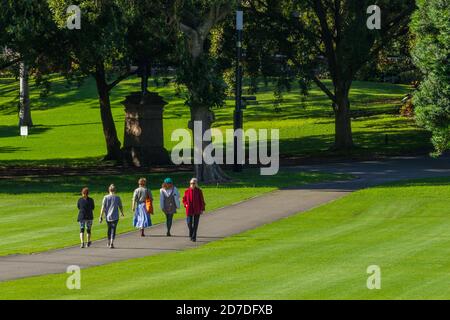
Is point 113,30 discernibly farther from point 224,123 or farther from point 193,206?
point 224,123

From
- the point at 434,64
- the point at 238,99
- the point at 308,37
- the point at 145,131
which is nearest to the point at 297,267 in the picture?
the point at 434,64

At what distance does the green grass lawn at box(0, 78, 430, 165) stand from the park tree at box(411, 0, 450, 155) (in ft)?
51.7

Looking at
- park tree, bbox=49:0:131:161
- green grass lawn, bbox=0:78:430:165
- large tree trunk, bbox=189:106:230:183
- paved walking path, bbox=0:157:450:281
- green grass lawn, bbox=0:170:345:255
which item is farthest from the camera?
green grass lawn, bbox=0:78:430:165

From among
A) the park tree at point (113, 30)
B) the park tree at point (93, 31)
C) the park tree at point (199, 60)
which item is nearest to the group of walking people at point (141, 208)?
the park tree at point (199, 60)

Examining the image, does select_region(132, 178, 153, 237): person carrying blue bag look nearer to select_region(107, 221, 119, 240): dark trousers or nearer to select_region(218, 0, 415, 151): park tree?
select_region(107, 221, 119, 240): dark trousers

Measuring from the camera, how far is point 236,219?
33156 mm

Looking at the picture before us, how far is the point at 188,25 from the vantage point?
4269cm

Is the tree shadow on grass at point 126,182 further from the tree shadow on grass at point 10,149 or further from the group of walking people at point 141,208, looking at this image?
the tree shadow on grass at point 10,149

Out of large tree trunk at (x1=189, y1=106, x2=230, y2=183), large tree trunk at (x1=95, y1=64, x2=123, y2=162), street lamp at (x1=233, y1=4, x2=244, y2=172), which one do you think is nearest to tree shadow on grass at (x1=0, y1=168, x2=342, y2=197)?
large tree trunk at (x1=189, y1=106, x2=230, y2=183)

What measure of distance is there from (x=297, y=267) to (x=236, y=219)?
9.91 meters

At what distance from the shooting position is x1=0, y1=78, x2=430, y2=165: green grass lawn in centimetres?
6153

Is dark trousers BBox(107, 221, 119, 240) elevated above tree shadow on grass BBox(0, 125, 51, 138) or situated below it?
above
